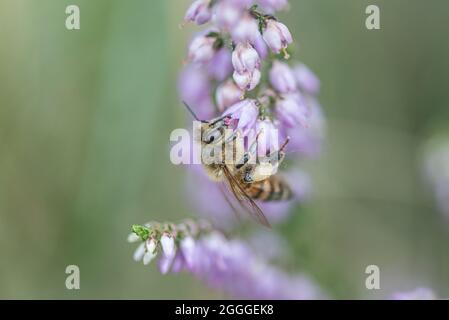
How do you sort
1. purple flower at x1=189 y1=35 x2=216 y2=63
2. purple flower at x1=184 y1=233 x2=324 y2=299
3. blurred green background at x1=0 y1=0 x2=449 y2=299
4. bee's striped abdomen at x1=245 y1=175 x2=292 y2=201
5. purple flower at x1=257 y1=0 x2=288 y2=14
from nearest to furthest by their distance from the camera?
1. purple flower at x1=257 y1=0 x2=288 y2=14
2. purple flower at x1=189 y1=35 x2=216 y2=63
3. purple flower at x1=184 y1=233 x2=324 y2=299
4. bee's striped abdomen at x1=245 y1=175 x2=292 y2=201
5. blurred green background at x1=0 y1=0 x2=449 y2=299

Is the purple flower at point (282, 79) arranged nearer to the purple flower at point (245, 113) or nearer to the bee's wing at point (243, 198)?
the purple flower at point (245, 113)

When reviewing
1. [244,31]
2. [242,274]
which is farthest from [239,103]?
[242,274]

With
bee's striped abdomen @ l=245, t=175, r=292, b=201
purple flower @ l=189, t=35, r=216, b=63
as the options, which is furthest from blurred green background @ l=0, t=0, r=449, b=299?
purple flower @ l=189, t=35, r=216, b=63

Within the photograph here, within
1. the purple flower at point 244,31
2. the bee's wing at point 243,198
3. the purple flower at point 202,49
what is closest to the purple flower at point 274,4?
the purple flower at point 244,31

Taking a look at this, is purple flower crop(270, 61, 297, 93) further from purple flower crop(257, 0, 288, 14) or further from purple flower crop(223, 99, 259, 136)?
purple flower crop(257, 0, 288, 14)

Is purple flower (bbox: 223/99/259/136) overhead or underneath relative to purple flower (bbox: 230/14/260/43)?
underneath
